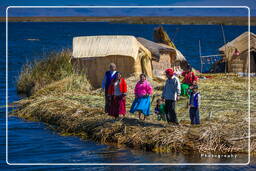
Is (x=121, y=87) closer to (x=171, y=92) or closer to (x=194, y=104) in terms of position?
(x=171, y=92)

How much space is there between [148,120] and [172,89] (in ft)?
4.46

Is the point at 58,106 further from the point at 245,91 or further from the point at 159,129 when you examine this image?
the point at 245,91

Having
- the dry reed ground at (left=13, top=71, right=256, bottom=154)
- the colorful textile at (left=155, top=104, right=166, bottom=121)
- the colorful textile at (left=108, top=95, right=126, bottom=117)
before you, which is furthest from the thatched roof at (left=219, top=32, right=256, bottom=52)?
the colorful textile at (left=108, top=95, right=126, bottom=117)

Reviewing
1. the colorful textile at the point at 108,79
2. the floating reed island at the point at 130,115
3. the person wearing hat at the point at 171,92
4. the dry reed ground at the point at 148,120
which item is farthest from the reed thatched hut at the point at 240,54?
the person wearing hat at the point at 171,92

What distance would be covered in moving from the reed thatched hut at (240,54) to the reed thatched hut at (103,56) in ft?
22.4

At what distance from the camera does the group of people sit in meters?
14.2

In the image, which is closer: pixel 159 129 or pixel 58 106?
pixel 159 129

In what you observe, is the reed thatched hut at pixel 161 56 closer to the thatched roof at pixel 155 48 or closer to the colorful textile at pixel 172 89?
the thatched roof at pixel 155 48

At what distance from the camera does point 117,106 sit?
15.4 metres

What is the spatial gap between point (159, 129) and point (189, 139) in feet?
2.41

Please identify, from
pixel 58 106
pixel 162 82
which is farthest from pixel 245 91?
pixel 58 106

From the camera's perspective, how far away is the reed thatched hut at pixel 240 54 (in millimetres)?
27766

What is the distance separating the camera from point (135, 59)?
22.2 meters

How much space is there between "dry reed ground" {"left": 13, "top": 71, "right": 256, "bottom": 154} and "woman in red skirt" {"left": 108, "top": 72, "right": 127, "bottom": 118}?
273mm
